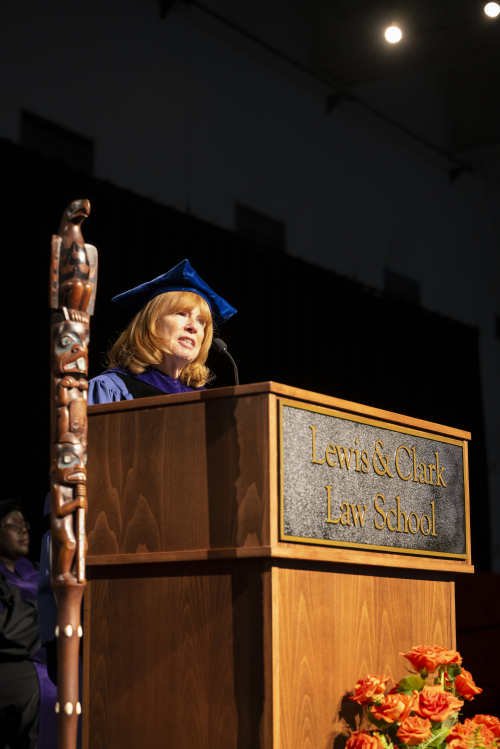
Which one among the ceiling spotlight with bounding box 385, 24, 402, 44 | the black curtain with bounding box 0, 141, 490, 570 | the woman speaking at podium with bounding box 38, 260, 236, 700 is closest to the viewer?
the woman speaking at podium with bounding box 38, 260, 236, 700

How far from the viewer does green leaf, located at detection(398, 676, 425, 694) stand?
5.09ft

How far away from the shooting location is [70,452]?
1409 millimetres

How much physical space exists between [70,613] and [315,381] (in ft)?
18.8

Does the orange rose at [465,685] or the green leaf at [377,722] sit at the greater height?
the orange rose at [465,685]

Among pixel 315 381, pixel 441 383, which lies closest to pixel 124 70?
pixel 315 381

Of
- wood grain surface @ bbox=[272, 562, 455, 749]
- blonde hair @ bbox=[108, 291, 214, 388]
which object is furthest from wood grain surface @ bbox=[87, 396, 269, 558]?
blonde hair @ bbox=[108, 291, 214, 388]

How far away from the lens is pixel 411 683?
155 cm

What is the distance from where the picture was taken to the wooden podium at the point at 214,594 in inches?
55.2

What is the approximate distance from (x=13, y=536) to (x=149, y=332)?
8.01 feet

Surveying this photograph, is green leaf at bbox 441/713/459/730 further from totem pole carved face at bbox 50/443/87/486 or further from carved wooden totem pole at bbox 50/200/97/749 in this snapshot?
totem pole carved face at bbox 50/443/87/486

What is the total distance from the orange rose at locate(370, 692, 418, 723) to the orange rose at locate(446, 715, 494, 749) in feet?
0.27

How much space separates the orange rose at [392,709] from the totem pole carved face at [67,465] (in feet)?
1.83

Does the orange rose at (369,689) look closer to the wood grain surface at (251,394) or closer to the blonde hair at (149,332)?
the wood grain surface at (251,394)

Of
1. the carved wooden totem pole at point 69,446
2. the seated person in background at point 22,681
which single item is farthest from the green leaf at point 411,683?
the seated person in background at point 22,681
